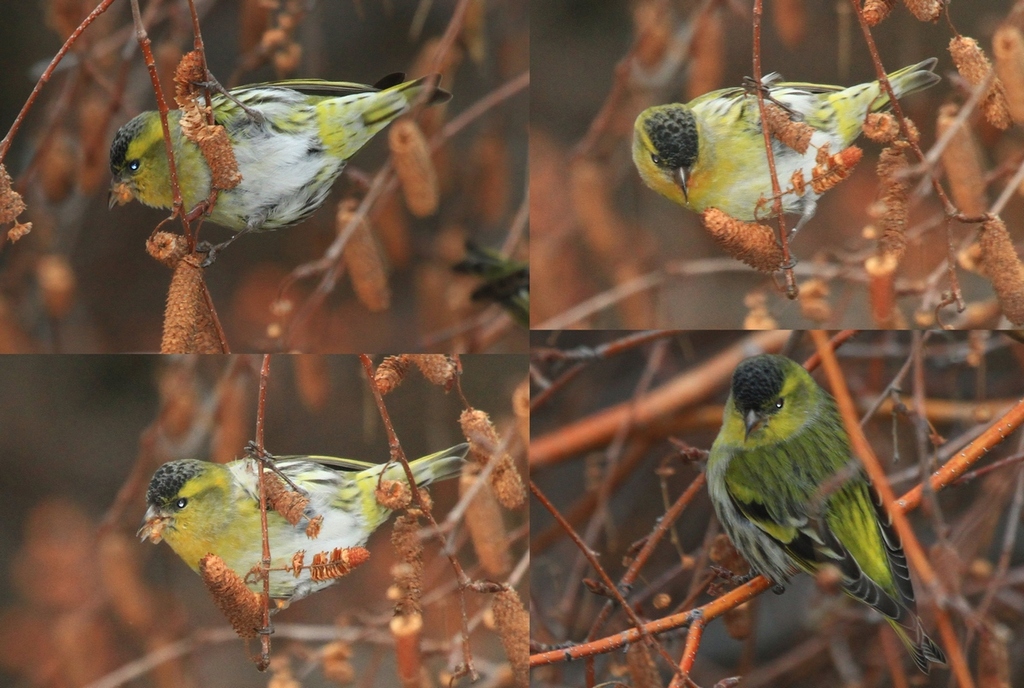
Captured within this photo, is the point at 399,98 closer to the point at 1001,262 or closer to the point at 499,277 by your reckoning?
the point at 499,277

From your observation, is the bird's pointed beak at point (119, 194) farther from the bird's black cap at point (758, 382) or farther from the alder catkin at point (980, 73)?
the alder catkin at point (980, 73)

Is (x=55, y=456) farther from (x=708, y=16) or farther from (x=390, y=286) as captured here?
(x=708, y=16)

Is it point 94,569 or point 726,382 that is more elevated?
point 726,382

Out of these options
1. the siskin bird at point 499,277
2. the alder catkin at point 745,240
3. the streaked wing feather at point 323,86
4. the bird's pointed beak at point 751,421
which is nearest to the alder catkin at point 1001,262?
the alder catkin at point 745,240

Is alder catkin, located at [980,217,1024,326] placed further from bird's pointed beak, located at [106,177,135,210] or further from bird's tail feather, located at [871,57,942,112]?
bird's pointed beak, located at [106,177,135,210]

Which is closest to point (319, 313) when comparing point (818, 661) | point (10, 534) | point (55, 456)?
point (55, 456)

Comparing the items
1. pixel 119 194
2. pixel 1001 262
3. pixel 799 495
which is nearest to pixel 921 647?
pixel 799 495

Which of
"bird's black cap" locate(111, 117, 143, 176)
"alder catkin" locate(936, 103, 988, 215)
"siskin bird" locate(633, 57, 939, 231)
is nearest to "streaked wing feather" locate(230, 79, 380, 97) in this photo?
"bird's black cap" locate(111, 117, 143, 176)
